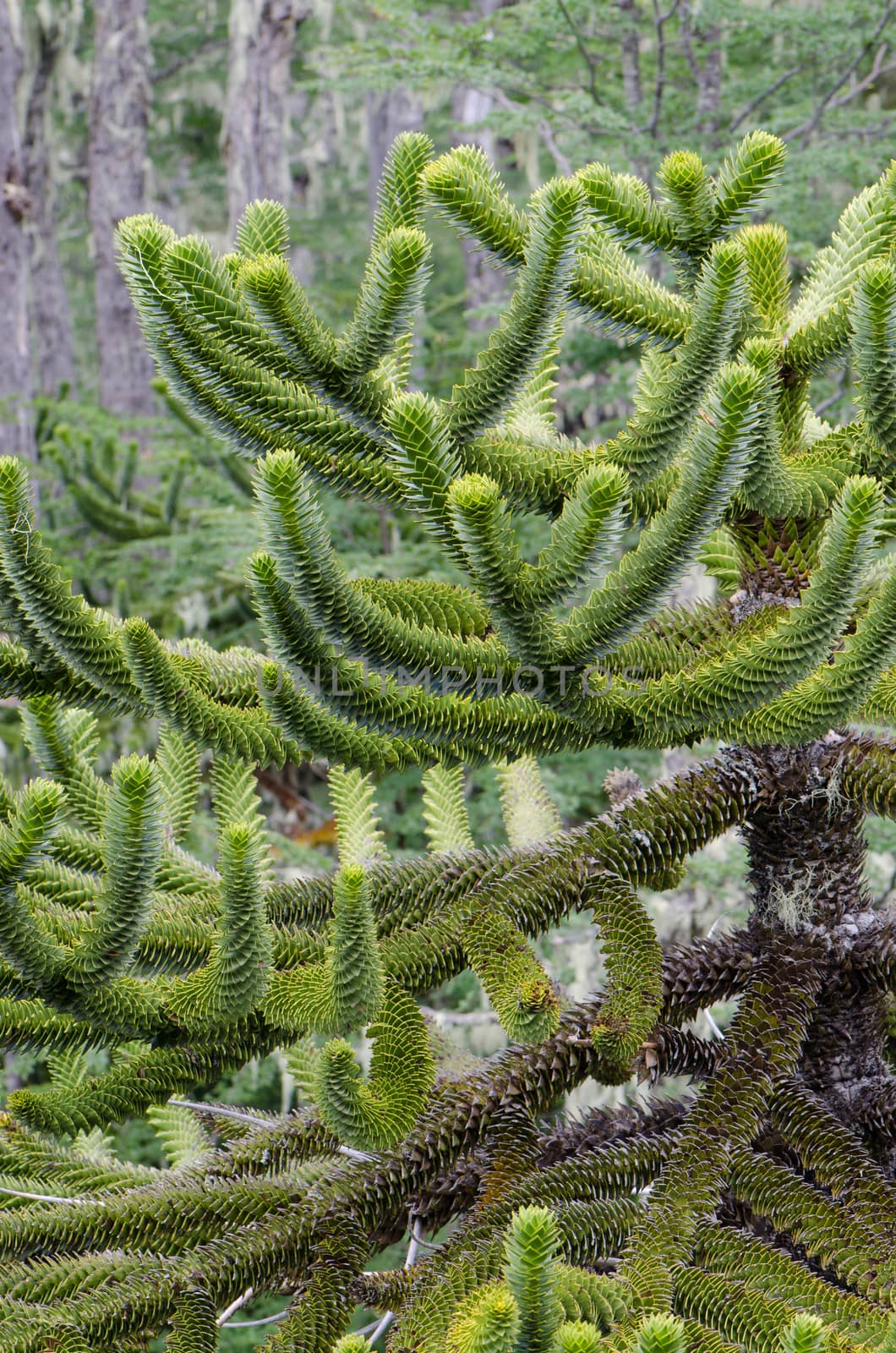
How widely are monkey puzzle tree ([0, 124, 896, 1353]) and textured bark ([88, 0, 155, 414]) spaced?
10.1m

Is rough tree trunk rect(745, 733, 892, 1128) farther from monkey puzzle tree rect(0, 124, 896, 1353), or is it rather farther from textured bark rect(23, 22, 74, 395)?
textured bark rect(23, 22, 74, 395)

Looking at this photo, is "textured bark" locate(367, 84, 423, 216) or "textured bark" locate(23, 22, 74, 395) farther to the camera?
"textured bark" locate(23, 22, 74, 395)

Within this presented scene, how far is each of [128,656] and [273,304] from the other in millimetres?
399

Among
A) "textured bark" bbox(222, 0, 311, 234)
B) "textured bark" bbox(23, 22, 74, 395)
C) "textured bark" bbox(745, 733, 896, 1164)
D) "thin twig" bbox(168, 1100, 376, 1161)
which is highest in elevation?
"textured bark" bbox(222, 0, 311, 234)

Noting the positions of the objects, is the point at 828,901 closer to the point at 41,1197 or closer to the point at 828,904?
the point at 828,904

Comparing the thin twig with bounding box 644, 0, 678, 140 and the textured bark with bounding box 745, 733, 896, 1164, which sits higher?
the thin twig with bounding box 644, 0, 678, 140

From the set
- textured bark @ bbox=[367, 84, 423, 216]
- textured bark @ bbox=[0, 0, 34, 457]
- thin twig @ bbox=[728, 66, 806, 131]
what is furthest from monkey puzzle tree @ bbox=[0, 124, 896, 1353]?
textured bark @ bbox=[367, 84, 423, 216]

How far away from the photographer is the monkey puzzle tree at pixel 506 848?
4.12 feet

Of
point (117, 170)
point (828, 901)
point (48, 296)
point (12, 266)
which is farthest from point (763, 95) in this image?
point (48, 296)

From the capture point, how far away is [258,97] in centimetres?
985

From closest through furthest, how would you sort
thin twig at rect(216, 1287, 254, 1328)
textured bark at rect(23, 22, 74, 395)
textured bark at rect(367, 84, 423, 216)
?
thin twig at rect(216, 1287, 254, 1328)
textured bark at rect(367, 84, 423, 216)
textured bark at rect(23, 22, 74, 395)

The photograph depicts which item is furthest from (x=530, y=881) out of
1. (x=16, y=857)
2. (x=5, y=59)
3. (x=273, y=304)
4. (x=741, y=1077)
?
(x=5, y=59)

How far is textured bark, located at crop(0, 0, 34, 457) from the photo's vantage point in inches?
325

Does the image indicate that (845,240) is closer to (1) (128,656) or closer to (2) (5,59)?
(1) (128,656)
